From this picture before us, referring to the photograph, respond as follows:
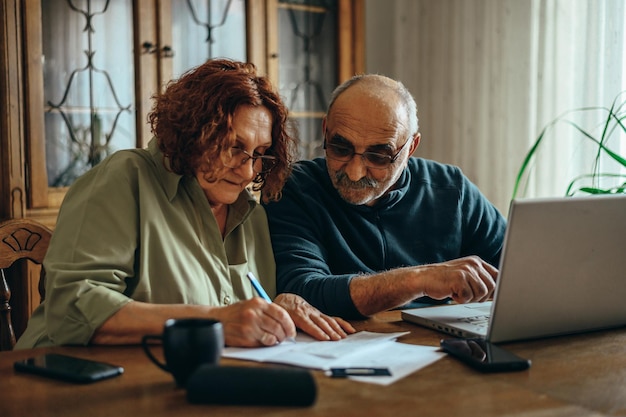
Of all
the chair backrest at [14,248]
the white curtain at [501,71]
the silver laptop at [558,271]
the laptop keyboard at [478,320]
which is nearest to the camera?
the silver laptop at [558,271]

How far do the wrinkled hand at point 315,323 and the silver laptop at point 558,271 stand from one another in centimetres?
20

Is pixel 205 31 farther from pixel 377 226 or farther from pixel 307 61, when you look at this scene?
pixel 377 226

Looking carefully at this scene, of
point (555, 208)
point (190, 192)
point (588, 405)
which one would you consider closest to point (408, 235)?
point (190, 192)

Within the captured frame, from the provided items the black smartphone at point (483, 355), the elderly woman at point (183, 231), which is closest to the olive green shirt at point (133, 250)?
the elderly woman at point (183, 231)

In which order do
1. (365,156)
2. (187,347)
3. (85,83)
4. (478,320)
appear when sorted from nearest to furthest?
(187,347), (478,320), (365,156), (85,83)

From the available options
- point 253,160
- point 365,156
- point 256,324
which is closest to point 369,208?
point 365,156

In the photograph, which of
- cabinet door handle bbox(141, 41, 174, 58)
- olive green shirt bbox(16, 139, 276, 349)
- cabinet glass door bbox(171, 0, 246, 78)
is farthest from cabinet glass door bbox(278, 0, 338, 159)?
olive green shirt bbox(16, 139, 276, 349)

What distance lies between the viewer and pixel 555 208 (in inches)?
48.7

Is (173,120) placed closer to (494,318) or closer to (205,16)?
(494,318)

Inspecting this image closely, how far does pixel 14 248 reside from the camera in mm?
1775

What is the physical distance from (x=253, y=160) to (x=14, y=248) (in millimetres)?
623

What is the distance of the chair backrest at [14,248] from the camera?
1761mm

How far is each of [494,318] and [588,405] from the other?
0.31 meters

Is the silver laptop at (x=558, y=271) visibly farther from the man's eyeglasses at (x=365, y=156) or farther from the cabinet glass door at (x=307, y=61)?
the cabinet glass door at (x=307, y=61)
